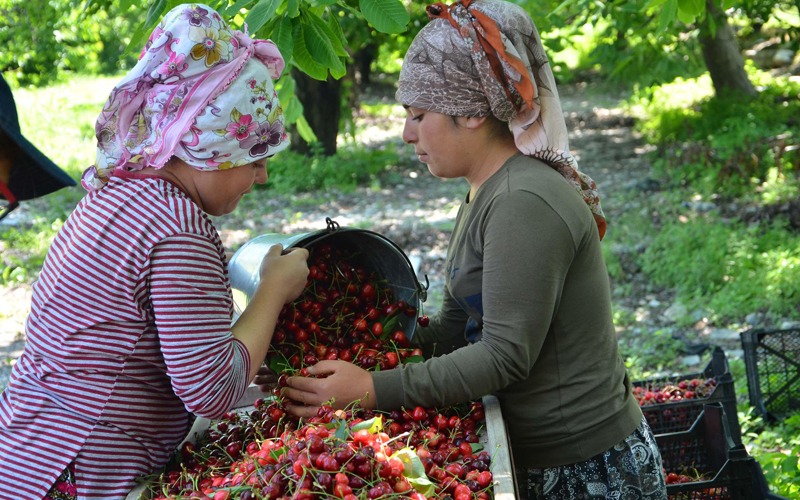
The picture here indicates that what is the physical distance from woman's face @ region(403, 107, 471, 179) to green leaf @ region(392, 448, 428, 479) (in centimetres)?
78

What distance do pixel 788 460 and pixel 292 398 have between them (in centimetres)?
202

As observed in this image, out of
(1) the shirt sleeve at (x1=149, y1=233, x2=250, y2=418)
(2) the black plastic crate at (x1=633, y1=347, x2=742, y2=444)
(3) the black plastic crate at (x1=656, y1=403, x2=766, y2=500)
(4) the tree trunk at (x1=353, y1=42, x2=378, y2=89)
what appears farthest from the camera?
(4) the tree trunk at (x1=353, y1=42, x2=378, y2=89)

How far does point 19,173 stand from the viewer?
7.04 ft

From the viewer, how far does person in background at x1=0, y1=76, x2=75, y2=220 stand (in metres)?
1.99

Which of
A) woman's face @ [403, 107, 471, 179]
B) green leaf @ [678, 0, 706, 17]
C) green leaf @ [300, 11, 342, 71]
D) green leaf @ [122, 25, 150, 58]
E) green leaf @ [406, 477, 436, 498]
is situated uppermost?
green leaf @ [122, 25, 150, 58]

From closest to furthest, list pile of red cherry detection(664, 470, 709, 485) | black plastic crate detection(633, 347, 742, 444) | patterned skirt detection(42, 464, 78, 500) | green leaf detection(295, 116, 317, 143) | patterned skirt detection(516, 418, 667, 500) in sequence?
patterned skirt detection(42, 464, 78, 500) → patterned skirt detection(516, 418, 667, 500) → pile of red cherry detection(664, 470, 709, 485) → black plastic crate detection(633, 347, 742, 444) → green leaf detection(295, 116, 317, 143)

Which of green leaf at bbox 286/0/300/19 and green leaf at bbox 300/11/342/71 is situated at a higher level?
green leaf at bbox 286/0/300/19

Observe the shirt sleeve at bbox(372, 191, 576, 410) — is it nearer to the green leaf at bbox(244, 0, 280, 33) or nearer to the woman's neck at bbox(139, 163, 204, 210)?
the woman's neck at bbox(139, 163, 204, 210)

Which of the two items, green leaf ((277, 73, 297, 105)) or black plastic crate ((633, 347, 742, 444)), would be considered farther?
green leaf ((277, 73, 297, 105))

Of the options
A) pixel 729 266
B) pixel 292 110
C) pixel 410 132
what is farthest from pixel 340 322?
pixel 729 266

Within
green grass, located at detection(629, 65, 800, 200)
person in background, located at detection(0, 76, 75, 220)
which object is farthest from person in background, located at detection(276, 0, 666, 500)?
green grass, located at detection(629, 65, 800, 200)

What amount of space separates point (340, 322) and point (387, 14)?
3.05ft

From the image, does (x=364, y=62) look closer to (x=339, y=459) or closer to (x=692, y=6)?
(x=692, y=6)

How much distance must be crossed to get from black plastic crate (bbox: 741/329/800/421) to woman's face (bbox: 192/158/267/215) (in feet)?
9.27
